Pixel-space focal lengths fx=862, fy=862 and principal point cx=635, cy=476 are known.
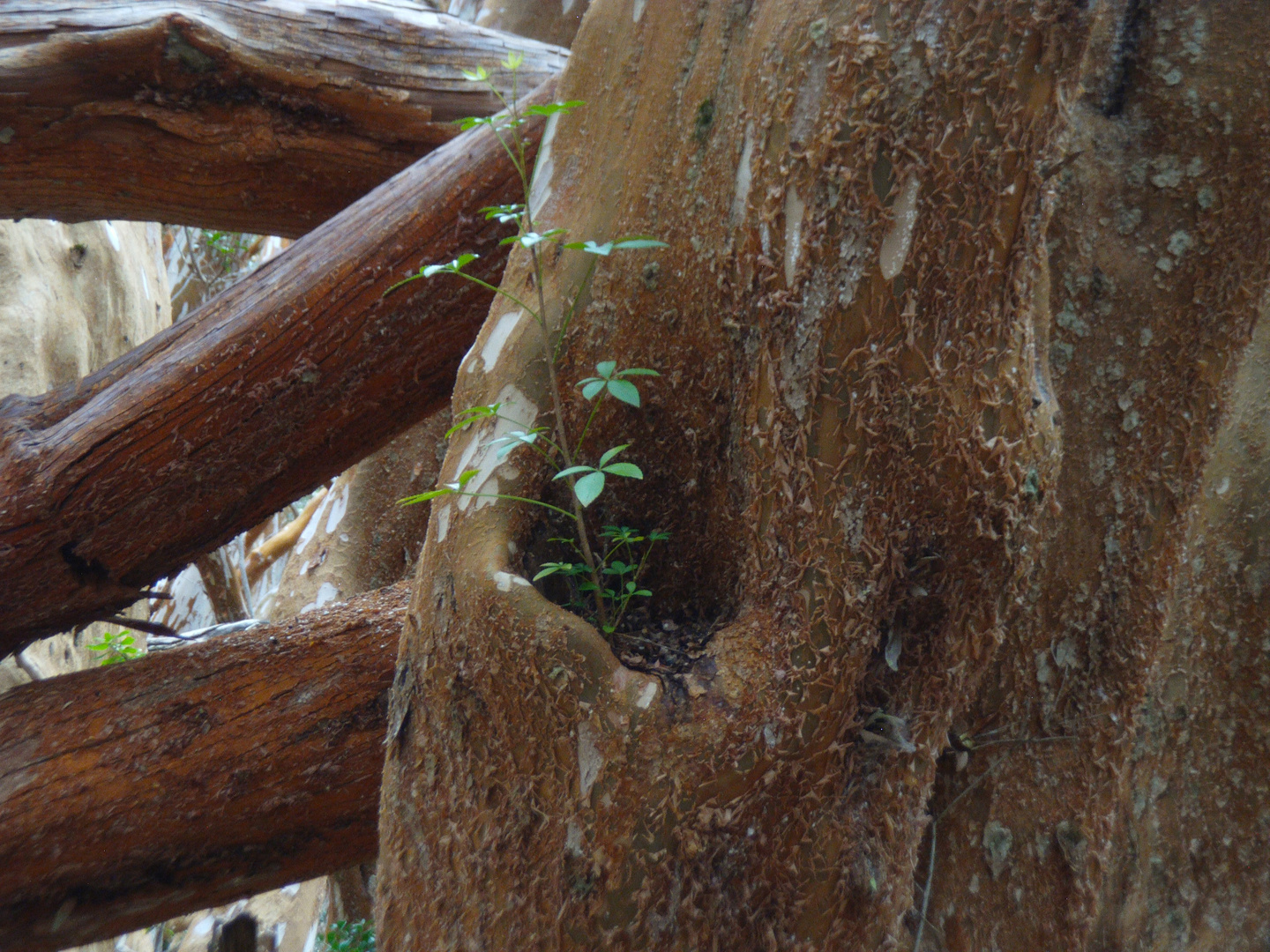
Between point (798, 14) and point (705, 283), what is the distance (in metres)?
0.41

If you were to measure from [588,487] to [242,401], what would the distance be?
121 centimetres

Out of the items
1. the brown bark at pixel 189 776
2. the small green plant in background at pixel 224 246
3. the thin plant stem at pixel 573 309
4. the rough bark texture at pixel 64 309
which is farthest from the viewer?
the small green plant in background at pixel 224 246

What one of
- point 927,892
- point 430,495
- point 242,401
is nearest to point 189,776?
point 242,401

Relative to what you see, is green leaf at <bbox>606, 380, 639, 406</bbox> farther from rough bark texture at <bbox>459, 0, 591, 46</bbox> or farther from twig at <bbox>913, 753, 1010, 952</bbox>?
rough bark texture at <bbox>459, 0, 591, 46</bbox>

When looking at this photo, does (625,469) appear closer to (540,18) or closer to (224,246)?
(540,18)

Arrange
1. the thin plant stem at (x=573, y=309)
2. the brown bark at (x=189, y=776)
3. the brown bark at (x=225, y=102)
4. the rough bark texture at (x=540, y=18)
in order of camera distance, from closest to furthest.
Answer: the thin plant stem at (x=573, y=309) < the brown bark at (x=189, y=776) < the brown bark at (x=225, y=102) < the rough bark texture at (x=540, y=18)

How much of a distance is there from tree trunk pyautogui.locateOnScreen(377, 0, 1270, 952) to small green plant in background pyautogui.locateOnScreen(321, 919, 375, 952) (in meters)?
1.85

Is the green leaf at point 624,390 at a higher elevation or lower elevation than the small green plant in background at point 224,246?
higher

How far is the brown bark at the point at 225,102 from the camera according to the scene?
224 cm

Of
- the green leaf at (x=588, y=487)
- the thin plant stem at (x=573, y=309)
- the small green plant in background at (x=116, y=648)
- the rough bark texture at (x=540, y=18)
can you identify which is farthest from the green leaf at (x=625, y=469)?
the rough bark texture at (x=540, y=18)

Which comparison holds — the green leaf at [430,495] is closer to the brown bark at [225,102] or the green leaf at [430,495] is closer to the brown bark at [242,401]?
the brown bark at [242,401]

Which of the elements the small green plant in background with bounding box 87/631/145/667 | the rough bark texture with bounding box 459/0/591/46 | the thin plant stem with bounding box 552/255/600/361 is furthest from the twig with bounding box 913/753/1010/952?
the rough bark texture with bounding box 459/0/591/46

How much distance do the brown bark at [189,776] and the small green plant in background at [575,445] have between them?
31.8 inches

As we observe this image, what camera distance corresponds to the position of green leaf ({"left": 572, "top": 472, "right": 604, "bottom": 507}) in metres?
1.06
